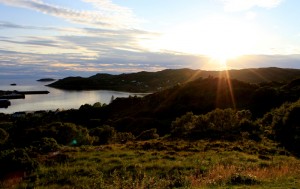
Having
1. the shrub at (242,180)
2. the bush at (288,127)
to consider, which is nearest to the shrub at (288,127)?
the bush at (288,127)

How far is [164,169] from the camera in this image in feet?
65.0

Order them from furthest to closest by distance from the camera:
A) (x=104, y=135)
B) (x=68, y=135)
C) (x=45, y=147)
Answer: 1. (x=104, y=135)
2. (x=68, y=135)
3. (x=45, y=147)

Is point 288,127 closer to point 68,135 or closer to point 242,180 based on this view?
point 68,135

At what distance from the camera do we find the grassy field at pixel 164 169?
1465cm

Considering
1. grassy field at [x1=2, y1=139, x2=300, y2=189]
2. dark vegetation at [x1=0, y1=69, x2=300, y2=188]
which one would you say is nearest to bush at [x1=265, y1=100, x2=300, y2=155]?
dark vegetation at [x1=0, y1=69, x2=300, y2=188]

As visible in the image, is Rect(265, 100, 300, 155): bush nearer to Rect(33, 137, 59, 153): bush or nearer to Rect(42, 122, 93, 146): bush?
Rect(42, 122, 93, 146): bush

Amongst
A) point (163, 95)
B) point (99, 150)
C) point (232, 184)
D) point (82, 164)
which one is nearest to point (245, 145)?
point (99, 150)

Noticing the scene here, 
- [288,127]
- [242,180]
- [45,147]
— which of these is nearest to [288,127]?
[288,127]

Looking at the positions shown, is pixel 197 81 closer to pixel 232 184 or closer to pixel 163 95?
pixel 163 95

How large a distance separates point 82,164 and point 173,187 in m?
9.41

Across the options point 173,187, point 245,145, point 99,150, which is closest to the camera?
point 173,187

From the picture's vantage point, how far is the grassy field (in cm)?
1465

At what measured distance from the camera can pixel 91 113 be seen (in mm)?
125875

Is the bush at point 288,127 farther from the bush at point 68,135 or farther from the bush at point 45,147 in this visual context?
the bush at point 45,147
